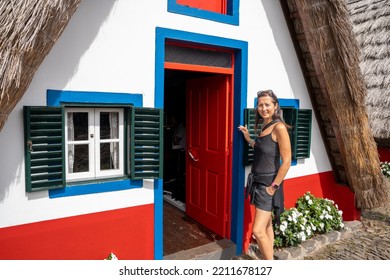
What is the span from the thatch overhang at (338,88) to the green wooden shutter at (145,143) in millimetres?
2607

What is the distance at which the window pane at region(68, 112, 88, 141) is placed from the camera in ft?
10.4

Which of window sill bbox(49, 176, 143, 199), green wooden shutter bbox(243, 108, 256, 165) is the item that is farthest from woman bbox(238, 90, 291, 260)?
window sill bbox(49, 176, 143, 199)

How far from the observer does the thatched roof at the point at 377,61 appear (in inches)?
288

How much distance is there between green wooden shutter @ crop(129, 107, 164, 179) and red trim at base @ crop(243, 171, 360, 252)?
8.06ft

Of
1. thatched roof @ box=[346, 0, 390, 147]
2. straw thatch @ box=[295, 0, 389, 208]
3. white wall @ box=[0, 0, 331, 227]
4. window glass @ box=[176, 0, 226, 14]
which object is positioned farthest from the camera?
thatched roof @ box=[346, 0, 390, 147]

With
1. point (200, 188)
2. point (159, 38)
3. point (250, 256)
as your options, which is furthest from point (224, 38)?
point (250, 256)

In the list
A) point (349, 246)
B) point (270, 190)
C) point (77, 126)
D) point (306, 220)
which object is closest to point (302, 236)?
point (306, 220)

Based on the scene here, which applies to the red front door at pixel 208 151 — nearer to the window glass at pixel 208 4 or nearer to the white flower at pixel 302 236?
the window glass at pixel 208 4

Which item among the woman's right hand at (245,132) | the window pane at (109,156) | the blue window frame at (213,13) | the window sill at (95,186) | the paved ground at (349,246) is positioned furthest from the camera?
the paved ground at (349,246)

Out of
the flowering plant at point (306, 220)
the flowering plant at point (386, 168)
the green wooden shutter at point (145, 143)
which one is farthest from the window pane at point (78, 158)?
the flowering plant at point (386, 168)

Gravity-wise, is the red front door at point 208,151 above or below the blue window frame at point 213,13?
below

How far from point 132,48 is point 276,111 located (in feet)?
5.87

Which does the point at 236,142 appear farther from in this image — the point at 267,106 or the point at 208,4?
the point at 208,4

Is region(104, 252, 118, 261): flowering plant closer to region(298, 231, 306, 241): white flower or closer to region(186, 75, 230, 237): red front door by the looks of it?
region(186, 75, 230, 237): red front door
